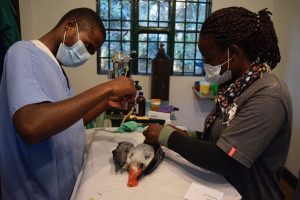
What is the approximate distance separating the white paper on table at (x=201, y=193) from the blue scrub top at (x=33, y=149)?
0.46 metres

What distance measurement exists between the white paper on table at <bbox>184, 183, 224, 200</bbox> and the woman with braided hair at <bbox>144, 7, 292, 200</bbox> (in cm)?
8

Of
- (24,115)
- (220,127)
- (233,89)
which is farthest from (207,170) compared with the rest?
(24,115)

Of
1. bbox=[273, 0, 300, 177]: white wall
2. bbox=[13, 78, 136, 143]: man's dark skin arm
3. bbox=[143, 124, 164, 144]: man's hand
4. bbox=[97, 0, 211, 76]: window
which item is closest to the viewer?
bbox=[13, 78, 136, 143]: man's dark skin arm

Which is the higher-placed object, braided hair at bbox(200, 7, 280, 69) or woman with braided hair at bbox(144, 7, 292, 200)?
braided hair at bbox(200, 7, 280, 69)

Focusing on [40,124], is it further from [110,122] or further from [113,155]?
[110,122]

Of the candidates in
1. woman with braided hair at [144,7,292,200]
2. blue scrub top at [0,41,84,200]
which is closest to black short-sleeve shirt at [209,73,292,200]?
woman with braided hair at [144,7,292,200]

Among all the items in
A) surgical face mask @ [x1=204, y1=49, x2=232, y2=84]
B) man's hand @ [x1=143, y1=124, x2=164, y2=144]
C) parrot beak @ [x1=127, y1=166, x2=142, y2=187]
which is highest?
surgical face mask @ [x1=204, y1=49, x2=232, y2=84]

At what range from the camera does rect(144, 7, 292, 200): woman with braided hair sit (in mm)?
908

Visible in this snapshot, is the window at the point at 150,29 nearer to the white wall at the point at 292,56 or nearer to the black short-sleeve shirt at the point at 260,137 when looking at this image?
the white wall at the point at 292,56

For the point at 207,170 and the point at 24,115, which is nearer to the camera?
the point at 24,115

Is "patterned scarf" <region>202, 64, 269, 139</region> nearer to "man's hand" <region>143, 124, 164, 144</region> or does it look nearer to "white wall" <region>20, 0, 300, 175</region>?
"man's hand" <region>143, 124, 164, 144</region>

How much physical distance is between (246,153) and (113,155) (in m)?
0.49

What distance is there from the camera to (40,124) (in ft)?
2.53

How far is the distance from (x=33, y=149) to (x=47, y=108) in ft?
0.76
